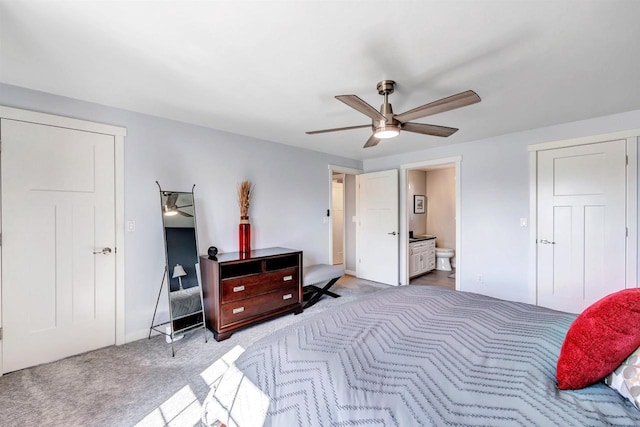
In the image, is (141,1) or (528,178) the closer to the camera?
(141,1)

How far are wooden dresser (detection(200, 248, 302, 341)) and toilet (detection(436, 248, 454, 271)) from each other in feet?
12.2

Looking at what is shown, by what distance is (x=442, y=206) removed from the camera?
20.6ft

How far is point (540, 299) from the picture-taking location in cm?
330

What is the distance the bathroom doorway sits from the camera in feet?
17.4

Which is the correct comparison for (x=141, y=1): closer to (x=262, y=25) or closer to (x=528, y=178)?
(x=262, y=25)

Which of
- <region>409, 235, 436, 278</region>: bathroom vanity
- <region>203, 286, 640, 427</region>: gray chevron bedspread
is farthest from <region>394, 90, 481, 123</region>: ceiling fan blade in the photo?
<region>409, 235, 436, 278</region>: bathroom vanity

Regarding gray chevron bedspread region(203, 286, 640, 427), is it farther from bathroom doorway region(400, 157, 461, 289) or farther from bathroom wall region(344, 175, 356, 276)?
bathroom wall region(344, 175, 356, 276)

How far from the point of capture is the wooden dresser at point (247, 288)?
2.73 m

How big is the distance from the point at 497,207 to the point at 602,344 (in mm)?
3056

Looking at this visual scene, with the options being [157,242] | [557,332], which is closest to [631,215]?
[557,332]

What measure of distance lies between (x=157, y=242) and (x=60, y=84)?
1.54m

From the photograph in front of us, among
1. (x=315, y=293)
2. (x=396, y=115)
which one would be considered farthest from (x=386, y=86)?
(x=315, y=293)

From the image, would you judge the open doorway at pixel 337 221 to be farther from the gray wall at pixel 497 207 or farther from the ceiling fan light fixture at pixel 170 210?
the ceiling fan light fixture at pixel 170 210

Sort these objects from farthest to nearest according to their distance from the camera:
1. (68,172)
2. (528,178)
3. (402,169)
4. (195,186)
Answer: (402,169) < (528,178) < (195,186) < (68,172)
